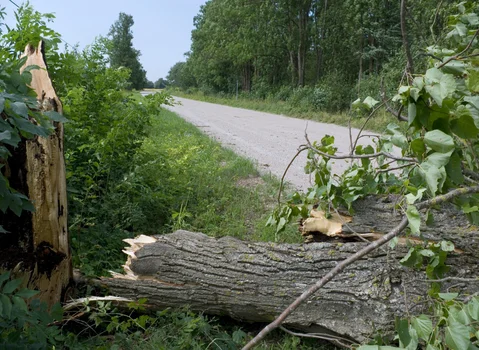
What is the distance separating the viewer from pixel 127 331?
125 inches

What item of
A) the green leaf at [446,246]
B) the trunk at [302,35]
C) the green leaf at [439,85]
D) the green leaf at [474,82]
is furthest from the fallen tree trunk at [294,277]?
the trunk at [302,35]

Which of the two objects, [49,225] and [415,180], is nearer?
[415,180]

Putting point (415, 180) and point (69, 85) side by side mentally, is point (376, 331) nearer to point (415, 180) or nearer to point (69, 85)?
point (415, 180)

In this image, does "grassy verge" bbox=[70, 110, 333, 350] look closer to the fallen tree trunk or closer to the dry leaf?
the fallen tree trunk

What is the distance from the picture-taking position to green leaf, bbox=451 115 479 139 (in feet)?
5.33

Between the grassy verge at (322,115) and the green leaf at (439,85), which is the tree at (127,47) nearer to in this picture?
the grassy verge at (322,115)

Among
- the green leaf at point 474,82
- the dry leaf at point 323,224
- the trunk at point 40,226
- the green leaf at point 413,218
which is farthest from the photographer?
the dry leaf at point 323,224

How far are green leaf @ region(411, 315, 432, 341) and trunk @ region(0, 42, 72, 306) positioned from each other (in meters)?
2.33

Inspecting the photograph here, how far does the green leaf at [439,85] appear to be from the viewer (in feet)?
5.06

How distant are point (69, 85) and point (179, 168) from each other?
6.29 feet

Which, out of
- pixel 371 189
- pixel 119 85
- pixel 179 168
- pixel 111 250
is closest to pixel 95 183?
pixel 111 250

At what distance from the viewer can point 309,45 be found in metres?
34.2

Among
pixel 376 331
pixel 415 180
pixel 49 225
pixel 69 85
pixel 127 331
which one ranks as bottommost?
pixel 127 331

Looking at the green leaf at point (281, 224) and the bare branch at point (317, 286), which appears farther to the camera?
the green leaf at point (281, 224)
